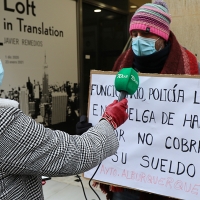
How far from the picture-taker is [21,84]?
437 centimetres

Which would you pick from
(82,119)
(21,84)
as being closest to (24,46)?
(21,84)

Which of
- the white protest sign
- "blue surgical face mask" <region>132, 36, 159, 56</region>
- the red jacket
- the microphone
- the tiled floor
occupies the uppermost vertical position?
"blue surgical face mask" <region>132, 36, 159, 56</region>

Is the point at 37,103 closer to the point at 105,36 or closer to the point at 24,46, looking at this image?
the point at 24,46

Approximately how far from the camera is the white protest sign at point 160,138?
149cm

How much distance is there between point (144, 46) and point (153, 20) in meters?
0.16

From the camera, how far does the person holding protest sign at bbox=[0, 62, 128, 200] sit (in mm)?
985

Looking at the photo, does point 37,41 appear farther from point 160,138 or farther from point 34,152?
point 34,152

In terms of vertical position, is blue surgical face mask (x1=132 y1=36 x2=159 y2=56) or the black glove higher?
blue surgical face mask (x1=132 y1=36 x2=159 y2=56)

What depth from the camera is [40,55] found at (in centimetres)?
466

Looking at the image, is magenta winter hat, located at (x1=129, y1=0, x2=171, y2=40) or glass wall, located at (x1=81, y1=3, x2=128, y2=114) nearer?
magenta winter hat, located at (x1=129, y1=0, x2=171, y2=40)

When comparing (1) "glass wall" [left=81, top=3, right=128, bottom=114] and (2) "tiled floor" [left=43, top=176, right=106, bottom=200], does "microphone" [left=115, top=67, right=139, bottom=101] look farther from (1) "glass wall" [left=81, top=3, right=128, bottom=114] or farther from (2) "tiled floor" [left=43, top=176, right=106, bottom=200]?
(1) "glass wall" [left=81, top=3, right=128, bottom=114]

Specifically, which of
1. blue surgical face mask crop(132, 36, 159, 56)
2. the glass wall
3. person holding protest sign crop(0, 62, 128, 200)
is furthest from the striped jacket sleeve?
the glass wall

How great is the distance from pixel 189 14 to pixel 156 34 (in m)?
1.33

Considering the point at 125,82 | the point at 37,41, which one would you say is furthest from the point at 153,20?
the point at 37,41
